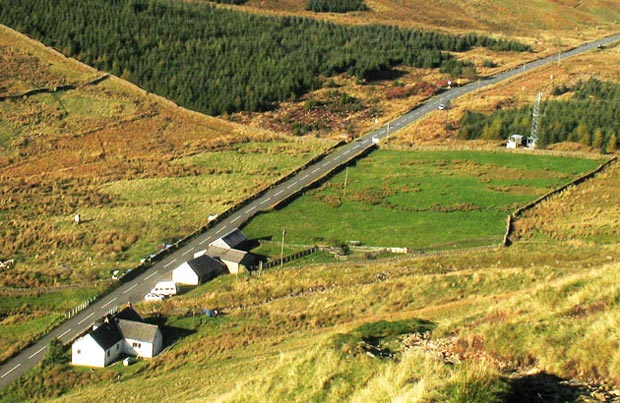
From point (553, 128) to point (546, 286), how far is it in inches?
1934

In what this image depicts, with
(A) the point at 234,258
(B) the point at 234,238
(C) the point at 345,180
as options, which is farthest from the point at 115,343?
(C) the point at 345,180

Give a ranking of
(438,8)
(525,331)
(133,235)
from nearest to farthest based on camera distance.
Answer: (525,331)
(133,235)
(438,8)

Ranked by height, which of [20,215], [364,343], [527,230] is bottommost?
[20,215]

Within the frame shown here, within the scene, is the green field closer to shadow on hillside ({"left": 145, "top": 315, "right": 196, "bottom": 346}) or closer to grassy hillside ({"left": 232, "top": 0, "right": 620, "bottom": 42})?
shadow on hillside ({"left": 145, "top": 315, "right": 196, "bottom": 346})

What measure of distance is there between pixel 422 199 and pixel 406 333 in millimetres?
35042

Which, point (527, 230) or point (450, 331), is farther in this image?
point (527, 230)

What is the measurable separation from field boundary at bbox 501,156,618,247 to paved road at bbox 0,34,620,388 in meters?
15.0

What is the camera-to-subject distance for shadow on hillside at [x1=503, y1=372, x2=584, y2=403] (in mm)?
13180

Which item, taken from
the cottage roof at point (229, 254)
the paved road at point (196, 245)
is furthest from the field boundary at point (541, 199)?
the paved road at point (196, 245)

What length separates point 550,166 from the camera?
2397 inches

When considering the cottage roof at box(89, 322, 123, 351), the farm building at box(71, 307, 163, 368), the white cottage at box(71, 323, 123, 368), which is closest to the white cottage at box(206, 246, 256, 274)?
the farm building at box(71, 307, 163, 368)

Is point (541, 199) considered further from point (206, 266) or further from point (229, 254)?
point (206, 266)

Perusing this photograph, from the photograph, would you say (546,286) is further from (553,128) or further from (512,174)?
(553,128)

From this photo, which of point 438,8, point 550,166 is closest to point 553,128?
point 550,166
